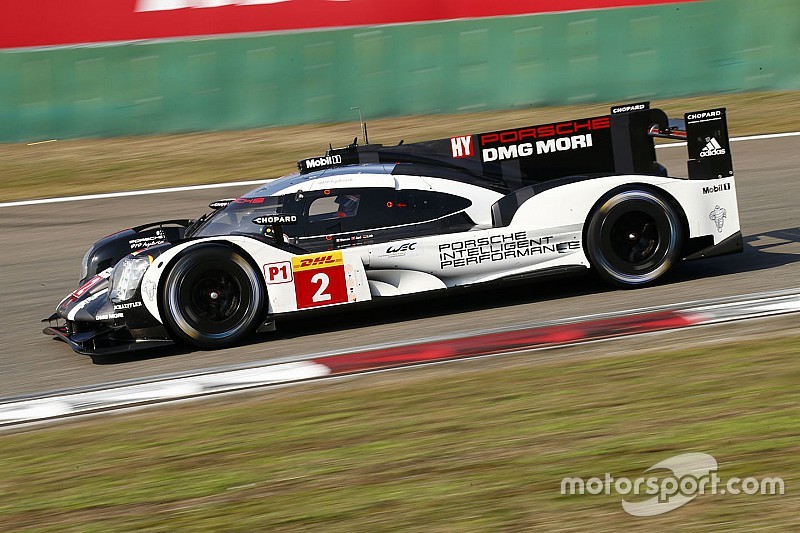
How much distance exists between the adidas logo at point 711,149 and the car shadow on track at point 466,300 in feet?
3.20

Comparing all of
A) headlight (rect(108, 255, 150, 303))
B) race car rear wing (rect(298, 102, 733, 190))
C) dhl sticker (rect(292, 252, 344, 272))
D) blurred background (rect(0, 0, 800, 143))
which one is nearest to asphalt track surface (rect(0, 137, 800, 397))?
dhl sticker (rect(292, 252, 344, 272))

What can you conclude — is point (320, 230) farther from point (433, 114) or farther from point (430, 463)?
point (433, 114)

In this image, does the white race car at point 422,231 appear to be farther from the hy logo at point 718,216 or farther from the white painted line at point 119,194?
the white painted line at point 119,194

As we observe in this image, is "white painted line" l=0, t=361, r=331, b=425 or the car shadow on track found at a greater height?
the car shadow on track

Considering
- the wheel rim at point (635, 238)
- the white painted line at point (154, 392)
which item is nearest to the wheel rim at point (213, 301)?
the white painted line at point (154, 392)

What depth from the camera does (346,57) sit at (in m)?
14.9

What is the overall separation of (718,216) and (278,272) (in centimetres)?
339

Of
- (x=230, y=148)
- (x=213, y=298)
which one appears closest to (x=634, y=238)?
(x=213, y=298)

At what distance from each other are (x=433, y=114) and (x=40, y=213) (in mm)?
5642

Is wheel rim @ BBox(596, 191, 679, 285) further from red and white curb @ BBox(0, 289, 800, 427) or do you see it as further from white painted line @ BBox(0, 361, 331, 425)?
white painted line @ BBox(0, 361, 331, 425)

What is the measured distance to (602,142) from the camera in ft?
27.6

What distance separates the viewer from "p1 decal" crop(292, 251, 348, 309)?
7512 millimetres

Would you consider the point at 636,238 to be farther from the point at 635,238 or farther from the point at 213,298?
the point at 213,298

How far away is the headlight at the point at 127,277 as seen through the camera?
7387mm
